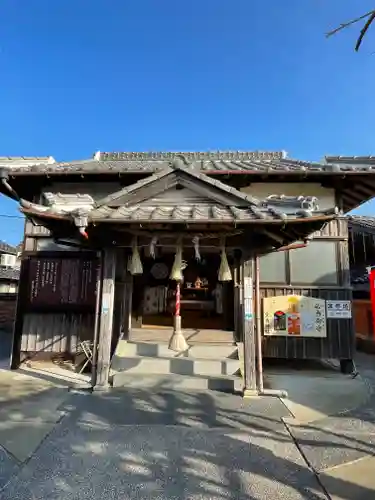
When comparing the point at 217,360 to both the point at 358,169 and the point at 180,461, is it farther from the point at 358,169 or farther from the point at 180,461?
the point at 358,169

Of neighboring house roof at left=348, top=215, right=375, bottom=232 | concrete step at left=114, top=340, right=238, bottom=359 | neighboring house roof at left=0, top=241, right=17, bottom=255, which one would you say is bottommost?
concrete step at left=114, top=340, right=238, bottom=359

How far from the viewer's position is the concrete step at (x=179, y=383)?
6742 mm

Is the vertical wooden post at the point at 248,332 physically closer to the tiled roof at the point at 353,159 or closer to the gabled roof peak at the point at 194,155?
the tiled roof at the point at 353,159

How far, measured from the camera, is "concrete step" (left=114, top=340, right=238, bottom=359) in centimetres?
770

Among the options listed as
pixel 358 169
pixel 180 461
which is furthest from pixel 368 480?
pixel 358 169

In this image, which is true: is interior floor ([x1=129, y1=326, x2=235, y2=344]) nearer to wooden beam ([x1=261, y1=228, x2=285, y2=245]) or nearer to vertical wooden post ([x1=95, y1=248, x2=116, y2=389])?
vertical wooden post ([x1=95, y1=248, x2=116, y2=389])

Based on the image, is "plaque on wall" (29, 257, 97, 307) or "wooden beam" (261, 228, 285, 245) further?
"plaque on wall" (29, 257, 97, 307)

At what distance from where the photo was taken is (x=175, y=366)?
7.39 m

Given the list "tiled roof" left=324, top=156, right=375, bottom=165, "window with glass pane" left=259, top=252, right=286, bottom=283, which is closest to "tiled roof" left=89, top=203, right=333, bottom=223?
"window with glass pane" left=259, top=252, right=286, bottom=283

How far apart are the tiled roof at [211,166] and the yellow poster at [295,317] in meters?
3.63

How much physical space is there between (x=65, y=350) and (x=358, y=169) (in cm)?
957

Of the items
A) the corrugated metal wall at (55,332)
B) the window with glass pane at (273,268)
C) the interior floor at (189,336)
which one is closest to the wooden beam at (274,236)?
the window with glass pane at (273,268)

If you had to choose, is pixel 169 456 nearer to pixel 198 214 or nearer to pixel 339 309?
pixel 198 214

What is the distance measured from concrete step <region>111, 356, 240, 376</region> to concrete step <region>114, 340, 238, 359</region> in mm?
230
